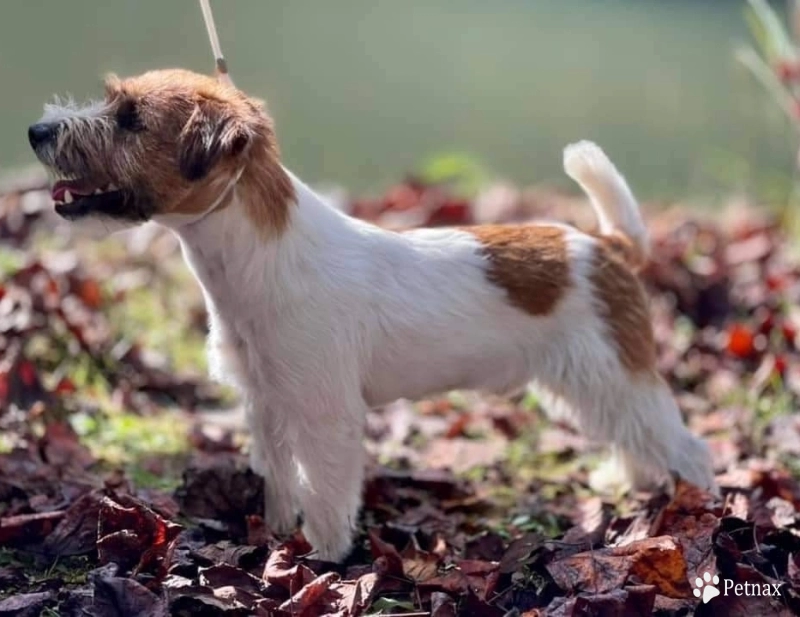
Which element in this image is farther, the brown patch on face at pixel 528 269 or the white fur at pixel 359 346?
the brown patch on face at pixel 528 269

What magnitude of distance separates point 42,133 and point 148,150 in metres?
0.30

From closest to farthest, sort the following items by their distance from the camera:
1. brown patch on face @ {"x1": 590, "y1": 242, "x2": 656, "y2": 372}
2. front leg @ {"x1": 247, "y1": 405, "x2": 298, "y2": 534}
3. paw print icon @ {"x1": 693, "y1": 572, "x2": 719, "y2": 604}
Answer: paw print icon @ {"x1": 693, "y1": 572, "x2": 719, "y2": 604}
front leg @ {"x1": 247, "y1": 405, "x2": 298, "y2": 534}
brown patch on face @ {"x1": 590, "y1": 242, "x2": 656, "y2": 372}

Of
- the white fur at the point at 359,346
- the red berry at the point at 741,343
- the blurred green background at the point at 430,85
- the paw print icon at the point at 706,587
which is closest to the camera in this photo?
the paw print icon at the point at 706,587

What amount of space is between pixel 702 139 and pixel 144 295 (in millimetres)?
6067

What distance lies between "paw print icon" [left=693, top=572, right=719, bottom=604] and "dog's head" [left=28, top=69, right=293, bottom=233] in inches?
66.9

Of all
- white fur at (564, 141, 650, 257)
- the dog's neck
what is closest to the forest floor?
the dog's neck

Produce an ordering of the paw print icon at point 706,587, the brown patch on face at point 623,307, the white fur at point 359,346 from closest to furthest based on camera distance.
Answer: the paw print icon at point 706,587
the white fur at point 359,346
the brown patch on face at point 623,307

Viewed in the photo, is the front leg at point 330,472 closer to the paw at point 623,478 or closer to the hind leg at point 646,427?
the hind leg at point 646,427

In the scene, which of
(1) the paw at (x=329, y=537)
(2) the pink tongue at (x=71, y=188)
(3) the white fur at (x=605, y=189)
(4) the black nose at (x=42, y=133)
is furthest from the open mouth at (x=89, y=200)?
(3) the white fur at (x=605, y=189)

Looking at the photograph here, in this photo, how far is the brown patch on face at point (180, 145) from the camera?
3592 millimetres

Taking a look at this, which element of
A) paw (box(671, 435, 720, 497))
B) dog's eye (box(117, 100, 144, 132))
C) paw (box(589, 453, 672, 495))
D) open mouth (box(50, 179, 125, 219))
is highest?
dog's eye (box(117, 100, 144, 132))

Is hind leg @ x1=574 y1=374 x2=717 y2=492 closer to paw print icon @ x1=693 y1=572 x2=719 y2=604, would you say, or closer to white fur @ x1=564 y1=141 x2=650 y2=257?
white fur @ x1=564 y1=141 x2=650 y2=257

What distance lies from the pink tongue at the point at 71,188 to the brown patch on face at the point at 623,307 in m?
1.68

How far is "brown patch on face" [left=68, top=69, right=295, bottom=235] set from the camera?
359 cm
